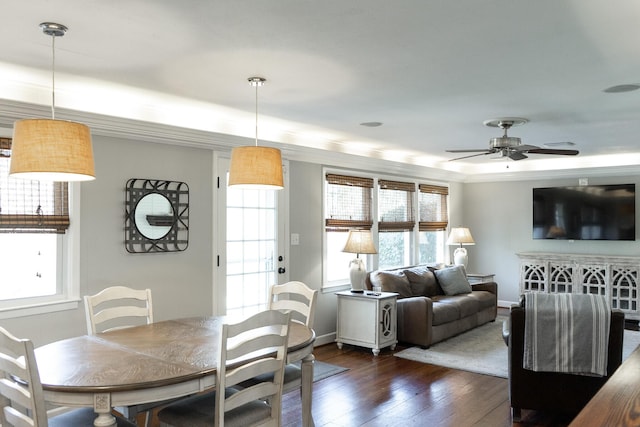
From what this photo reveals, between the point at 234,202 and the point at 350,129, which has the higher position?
the point at 350,129

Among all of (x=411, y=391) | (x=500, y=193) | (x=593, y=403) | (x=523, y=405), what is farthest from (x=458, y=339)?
(x=593, y=403)

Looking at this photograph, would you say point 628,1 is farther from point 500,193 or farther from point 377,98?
point 500,193

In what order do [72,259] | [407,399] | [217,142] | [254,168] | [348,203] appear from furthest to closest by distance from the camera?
[348,203]
[217,142]
[407,399]
[72,259]
[254,168]

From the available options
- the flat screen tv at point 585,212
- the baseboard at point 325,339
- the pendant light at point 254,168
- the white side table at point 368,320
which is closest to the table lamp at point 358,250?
the white side table at point 368,320

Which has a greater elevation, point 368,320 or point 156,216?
point 156,216

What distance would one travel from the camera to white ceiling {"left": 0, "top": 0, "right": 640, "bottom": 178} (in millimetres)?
2322

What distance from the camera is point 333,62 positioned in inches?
120

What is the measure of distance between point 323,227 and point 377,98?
223cm

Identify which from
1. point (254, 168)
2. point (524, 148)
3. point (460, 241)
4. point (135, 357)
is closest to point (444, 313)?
point (460, 241)

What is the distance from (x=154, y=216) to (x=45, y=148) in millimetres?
2113

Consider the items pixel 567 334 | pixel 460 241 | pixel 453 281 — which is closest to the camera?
pixel 567 334

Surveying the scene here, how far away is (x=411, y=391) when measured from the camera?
4254 millimetres

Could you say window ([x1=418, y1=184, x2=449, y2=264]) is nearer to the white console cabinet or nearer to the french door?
the white console cabinet

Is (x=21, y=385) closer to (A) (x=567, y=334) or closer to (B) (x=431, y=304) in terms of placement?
(A) (x=567, y=334)
